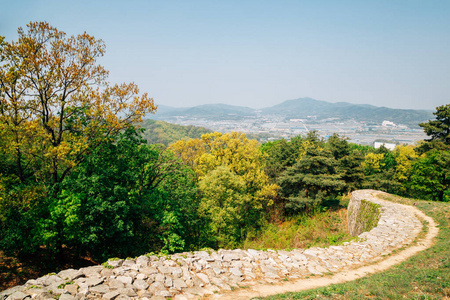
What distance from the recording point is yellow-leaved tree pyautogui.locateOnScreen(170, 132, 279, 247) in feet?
70.0

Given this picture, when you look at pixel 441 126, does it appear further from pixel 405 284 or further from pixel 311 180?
pixel 405 284

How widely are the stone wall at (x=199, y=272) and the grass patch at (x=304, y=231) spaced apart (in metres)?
6.96

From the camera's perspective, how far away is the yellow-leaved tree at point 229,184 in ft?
70.0

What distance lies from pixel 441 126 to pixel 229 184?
38.0 m

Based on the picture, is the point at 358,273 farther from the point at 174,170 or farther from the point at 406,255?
the point at 174,170

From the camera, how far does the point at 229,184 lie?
22.5m

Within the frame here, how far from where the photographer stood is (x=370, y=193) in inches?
968

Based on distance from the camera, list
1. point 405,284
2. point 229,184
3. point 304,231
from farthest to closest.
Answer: point 229,184 → point 304,231 → point 405,284

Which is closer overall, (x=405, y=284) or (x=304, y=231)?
(x=405, y=284)

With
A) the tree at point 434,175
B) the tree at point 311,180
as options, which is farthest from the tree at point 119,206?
the tree at point 434,175

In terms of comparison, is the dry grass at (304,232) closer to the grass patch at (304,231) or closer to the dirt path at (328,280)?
the grass patch at (304,231)

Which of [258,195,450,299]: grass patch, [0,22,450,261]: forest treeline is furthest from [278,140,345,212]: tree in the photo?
[258,195,450,299]: grass patch

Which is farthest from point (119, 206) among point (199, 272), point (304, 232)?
point (304, 232)

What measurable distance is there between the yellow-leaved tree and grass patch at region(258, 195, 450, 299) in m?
13.2
